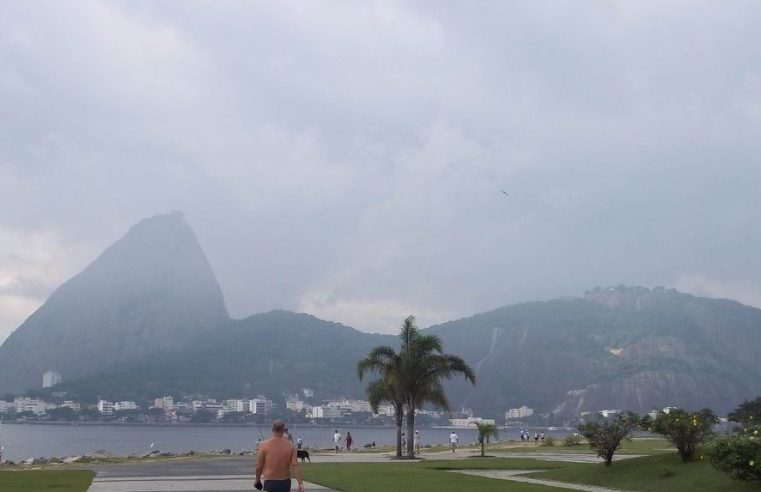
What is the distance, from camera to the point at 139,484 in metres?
25.8

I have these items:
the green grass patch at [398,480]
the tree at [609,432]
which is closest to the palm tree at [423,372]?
the green grass patch at [398,480]

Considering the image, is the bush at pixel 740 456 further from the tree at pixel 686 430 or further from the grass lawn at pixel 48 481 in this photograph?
the grass lawn at pixel 48 481

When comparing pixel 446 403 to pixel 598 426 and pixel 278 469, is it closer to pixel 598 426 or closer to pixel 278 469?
pixel 598 426

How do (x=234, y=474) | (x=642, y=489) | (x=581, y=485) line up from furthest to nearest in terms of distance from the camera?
(x=234, y=474)
(x=581, y=485)
(x=642, y=489)

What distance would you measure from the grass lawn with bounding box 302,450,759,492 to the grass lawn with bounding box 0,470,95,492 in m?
6.71

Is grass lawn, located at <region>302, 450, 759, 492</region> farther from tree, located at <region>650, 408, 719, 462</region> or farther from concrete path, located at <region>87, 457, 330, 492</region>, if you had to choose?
concrete path, located at <region>87, 457, 330, 492</region>

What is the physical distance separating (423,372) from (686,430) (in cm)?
1953

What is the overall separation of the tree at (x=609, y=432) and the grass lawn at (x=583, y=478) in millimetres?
463

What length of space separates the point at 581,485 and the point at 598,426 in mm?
3013

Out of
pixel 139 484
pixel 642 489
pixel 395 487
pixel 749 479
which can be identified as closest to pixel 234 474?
pixel 139 484

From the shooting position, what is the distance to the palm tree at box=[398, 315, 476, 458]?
42.8 meters

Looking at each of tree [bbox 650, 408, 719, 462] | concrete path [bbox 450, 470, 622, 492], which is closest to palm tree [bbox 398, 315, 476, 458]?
concrete path [bbox 450, 470, 622, 492]

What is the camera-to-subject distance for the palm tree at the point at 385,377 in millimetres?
43034

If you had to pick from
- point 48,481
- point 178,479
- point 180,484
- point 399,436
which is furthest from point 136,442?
point 180,484
